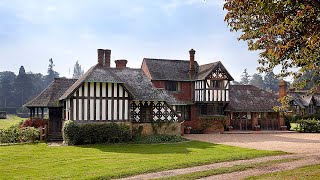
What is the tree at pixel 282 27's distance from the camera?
374 inches

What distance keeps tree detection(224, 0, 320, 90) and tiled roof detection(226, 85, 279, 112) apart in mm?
23367

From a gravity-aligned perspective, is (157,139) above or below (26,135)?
below

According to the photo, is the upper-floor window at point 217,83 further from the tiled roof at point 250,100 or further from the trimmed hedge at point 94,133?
the trimmed hedge at point 94,133

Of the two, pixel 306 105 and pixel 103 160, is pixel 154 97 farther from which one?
pixel 306 105

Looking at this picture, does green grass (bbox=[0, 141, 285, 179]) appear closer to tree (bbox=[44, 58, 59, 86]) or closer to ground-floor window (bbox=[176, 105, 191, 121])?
ground-floor window (bbox=[176, 105, 191, 121])

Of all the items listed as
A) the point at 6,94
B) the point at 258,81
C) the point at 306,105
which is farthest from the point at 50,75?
the point at 306,105

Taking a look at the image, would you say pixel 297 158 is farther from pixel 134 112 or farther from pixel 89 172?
pixel 134 112

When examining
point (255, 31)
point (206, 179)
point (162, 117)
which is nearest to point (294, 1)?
point (255, 31)

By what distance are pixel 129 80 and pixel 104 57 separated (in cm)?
314

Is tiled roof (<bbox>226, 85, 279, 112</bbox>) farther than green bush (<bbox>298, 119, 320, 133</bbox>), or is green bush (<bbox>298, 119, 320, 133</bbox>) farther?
tiled roof (<bbox>226, 85, 279, 112</bbox>)

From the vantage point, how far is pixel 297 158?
53.8 feet

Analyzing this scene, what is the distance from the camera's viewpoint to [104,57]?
2902 centimetres

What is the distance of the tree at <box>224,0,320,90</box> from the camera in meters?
9.51

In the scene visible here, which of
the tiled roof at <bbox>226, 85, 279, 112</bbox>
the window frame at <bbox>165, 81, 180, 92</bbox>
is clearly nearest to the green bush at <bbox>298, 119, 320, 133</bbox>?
the tiled roof at <bbox>226, 85, 279, 112</bbox>
